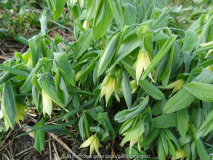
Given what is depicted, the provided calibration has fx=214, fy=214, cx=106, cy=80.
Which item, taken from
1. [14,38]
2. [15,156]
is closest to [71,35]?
[14,38]

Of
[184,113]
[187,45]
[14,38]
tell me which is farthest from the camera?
[14,38]

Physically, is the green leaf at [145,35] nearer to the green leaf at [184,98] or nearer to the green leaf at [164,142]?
the green leaf at [184,98]

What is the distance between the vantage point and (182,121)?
0.79 m

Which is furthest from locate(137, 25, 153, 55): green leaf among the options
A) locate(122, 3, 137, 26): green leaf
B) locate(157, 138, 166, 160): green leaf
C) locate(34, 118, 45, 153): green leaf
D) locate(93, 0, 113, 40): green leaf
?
→ locate(34, 118, 45, 153): green leaf

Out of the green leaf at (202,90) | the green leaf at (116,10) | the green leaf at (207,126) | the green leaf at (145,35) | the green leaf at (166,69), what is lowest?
the green leaf at (207,126)

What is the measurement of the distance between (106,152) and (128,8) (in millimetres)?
728

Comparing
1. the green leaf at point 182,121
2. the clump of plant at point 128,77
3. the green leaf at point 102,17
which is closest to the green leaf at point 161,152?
the clump of plant at point 128,77

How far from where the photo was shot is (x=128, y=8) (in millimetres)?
806

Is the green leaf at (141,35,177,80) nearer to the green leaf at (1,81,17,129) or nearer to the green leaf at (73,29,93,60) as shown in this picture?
the green leaf at (73,29,93,60)

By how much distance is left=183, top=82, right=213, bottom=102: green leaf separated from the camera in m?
0.63

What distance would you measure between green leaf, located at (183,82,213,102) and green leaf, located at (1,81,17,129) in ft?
2.00

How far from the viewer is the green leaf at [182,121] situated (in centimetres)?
78

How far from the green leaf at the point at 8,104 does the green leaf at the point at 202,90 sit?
0.61m

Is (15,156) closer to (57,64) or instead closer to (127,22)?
(57,64)
